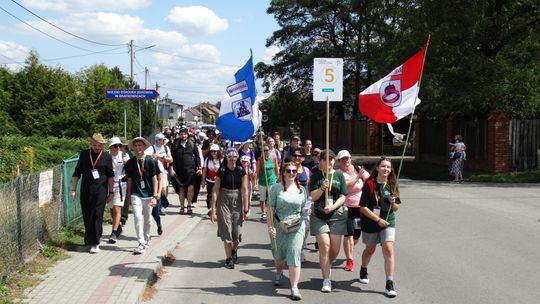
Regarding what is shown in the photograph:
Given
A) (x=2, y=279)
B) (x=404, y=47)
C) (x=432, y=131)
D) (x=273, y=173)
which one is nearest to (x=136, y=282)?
(x=2, y=279)

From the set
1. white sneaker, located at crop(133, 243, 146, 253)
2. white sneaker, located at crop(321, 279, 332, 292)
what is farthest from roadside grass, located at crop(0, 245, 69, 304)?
white sneaker, located at crop(321, 279, 332, 292)

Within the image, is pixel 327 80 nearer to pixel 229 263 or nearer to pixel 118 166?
pixel 229 263

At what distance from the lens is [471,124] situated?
23.1m

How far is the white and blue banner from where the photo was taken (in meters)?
8.21

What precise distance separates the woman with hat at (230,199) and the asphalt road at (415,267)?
1.75ft

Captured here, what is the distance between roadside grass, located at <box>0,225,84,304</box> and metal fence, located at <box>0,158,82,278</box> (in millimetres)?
84

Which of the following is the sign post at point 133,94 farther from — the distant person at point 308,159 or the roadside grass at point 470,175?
the roadside grass at point 470,175

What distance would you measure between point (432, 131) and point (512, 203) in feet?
50.9

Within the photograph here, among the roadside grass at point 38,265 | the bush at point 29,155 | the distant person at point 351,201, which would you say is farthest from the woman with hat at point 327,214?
the bush at point 29,155

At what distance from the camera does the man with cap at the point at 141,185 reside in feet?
27.8

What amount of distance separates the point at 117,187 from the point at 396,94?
15.1 feet

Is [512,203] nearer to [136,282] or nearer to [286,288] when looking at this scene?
[286,288]

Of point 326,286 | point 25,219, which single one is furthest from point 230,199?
point 25,219

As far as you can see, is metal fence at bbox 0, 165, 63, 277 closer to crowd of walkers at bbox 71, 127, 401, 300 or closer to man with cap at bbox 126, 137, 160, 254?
crowd of walkers at bbox 71, 127, 401, 300
